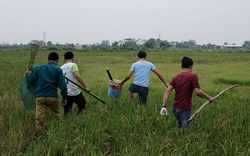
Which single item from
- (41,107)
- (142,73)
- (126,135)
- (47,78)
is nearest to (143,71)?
(142,73)

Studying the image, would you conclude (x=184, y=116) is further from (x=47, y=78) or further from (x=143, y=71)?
(x=47, y=78)

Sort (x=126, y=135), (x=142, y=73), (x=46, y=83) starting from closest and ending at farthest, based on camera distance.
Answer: (x=126, y=135) → (x=46, y=83) → (x=142, y=73)

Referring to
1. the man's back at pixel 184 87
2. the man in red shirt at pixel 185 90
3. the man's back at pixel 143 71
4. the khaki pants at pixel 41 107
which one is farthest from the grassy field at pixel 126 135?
the man's back at pixel 143 71

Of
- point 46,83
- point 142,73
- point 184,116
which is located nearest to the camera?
point 184,116

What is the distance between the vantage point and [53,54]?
192 inches

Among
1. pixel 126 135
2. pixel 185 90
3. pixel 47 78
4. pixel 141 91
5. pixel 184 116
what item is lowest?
pixel 126 135

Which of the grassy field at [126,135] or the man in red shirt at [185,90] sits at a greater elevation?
the man in red shirt at [185,90]

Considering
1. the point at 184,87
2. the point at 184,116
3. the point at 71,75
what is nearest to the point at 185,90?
the point at 184,87

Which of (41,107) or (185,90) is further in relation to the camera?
(41,107)

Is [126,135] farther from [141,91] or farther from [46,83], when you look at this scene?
[141,91]

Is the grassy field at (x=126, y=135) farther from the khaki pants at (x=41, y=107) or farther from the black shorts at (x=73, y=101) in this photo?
the black shorts at (x=73, y=101)

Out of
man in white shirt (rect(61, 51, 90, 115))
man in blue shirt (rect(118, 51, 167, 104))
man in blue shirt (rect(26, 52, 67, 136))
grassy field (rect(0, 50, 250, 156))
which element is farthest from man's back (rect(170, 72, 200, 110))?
man in blue shirt (rect(26, 52, 67, 136))

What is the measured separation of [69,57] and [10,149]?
7.36ft

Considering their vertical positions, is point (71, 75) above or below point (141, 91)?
above
